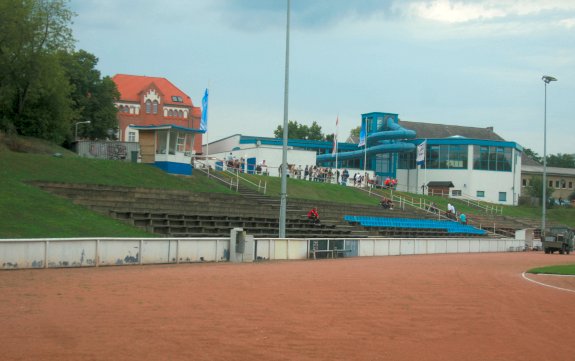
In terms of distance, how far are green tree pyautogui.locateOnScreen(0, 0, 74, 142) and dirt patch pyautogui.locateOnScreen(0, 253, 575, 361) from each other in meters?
28.4

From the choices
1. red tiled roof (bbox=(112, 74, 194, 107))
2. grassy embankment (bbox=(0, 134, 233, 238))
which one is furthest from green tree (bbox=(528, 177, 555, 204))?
grassy embankment (bbox=(0, 134, 233, 238))

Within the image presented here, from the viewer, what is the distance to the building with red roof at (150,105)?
11031 cm

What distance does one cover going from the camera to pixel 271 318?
1253cm

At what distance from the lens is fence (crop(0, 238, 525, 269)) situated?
21.4 meters

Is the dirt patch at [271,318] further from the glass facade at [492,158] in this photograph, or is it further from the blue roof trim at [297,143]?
the blue roof trim at [297,143]

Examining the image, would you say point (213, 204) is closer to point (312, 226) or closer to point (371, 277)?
point (312, 226)

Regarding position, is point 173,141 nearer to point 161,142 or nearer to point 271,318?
point 161,142

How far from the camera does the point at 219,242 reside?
91.6ft

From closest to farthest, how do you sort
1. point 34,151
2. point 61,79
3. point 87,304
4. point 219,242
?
point 87,304 < point 219,242 < point 34,151 < point 61,79

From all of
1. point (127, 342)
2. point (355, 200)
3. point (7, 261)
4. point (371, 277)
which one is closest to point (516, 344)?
point (127, 342)

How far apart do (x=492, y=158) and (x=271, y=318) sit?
74.2 m

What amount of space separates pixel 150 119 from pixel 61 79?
57.9 meters

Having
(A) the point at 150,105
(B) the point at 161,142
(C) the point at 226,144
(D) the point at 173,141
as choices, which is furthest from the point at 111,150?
(A) the point at 150,105

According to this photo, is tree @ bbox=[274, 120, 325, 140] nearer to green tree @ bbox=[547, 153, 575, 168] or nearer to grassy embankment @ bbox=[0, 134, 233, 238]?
green tree @ bbox=[547, 153, 575, 168]
